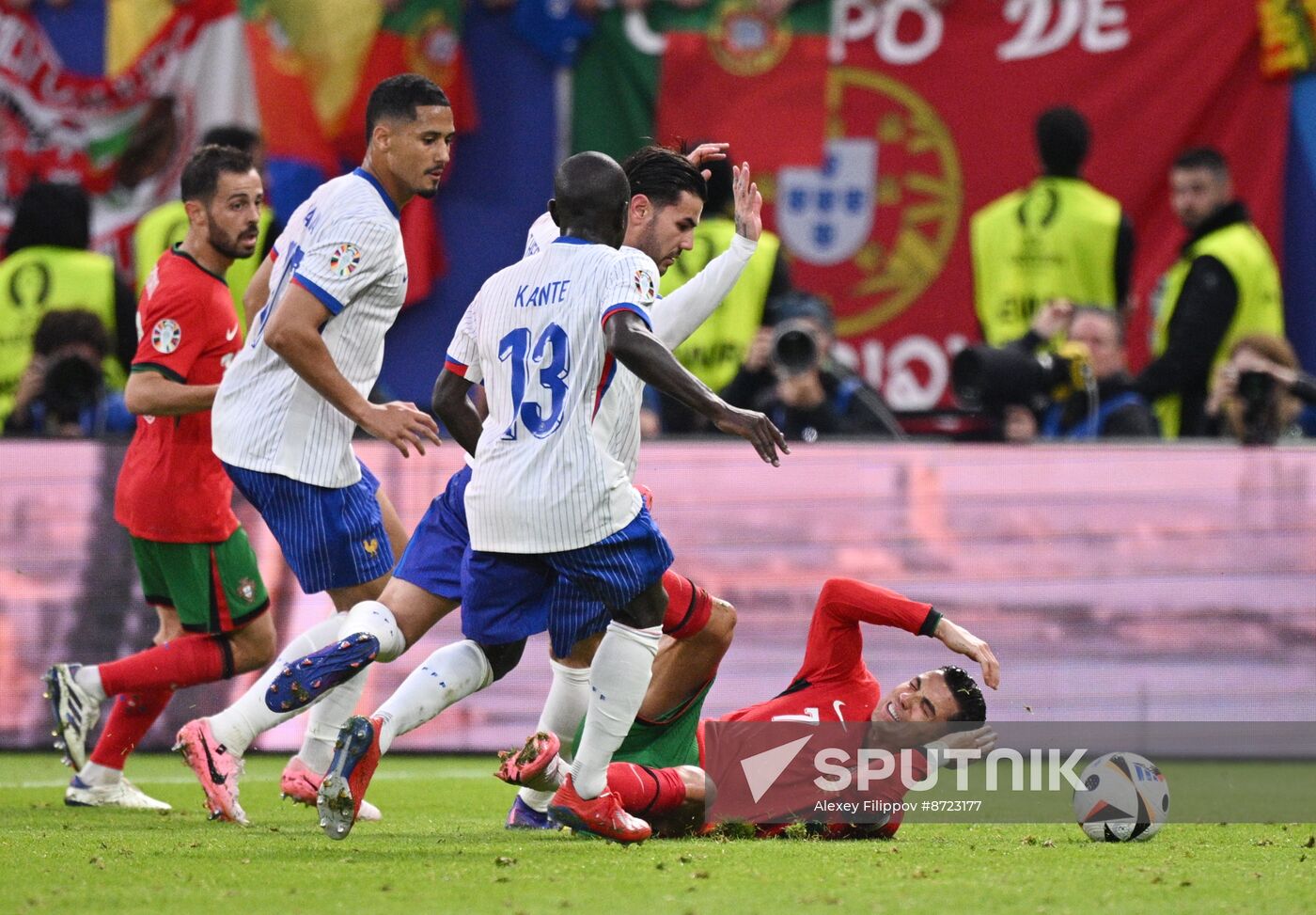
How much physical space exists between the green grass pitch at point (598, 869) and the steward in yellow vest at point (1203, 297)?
370cm

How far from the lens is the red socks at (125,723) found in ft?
21.4

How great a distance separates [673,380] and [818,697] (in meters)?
1.35

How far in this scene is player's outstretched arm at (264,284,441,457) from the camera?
5438 millimetres

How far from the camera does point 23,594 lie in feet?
27.5

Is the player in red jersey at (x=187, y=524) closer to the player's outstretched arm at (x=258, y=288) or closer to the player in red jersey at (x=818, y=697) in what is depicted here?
the player's outstretched arm at (x=258, y=288)

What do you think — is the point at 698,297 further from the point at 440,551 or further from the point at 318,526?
the point at 318,526

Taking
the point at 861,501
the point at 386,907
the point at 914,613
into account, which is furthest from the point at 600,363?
the point at 861,501

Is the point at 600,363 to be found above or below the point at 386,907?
above

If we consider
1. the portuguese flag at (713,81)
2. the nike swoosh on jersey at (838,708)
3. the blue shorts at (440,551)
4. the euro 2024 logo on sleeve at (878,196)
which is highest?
the portuguese flag at (713,81)

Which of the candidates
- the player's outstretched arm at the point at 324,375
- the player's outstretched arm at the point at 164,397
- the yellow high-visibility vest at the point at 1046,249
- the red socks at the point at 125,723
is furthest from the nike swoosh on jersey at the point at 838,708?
the yellow high-visibility vest at the point at 1046,249

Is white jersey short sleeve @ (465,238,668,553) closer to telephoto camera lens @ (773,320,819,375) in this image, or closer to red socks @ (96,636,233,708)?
red socks @ (96,636,233,708)

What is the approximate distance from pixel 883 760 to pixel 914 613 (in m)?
0.42

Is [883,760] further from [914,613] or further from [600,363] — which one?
[600,363]

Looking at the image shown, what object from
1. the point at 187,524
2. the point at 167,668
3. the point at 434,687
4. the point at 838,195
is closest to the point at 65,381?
the point at 187,524
